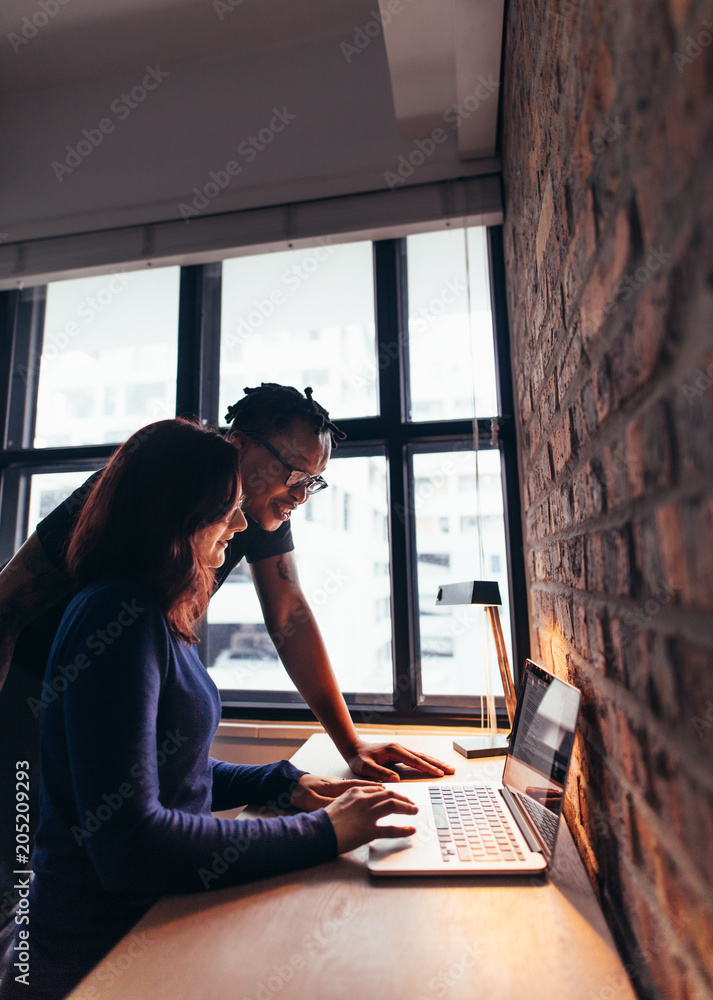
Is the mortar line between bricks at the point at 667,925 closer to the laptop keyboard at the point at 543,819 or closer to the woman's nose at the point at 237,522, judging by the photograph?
the laptop keyboard at the point at 543,819

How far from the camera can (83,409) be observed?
2531 mm

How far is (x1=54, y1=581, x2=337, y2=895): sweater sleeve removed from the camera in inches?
29.6

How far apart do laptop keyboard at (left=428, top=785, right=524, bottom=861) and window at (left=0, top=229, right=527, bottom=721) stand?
938mm

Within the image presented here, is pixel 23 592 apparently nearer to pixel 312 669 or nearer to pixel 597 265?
pixel 312 669

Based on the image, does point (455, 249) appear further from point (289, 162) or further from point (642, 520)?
point (642, 520)

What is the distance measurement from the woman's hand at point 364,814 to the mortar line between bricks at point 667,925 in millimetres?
356

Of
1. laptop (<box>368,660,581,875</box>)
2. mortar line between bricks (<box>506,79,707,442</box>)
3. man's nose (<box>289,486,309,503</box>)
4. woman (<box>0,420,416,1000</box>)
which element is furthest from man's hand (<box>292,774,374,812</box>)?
mortar line between bricks (<box>506,79,707,442</box>)

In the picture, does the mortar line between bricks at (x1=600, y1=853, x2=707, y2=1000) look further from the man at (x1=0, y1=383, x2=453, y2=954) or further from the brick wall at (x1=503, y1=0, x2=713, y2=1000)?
the man at (x1=0, y1=383, x2=453, y2=954)

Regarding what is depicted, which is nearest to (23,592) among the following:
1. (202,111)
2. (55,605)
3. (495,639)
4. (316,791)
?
(55,605)

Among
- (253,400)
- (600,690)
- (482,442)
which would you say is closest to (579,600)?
(600,690)

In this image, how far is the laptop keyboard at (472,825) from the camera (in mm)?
848

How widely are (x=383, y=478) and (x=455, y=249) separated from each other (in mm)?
961

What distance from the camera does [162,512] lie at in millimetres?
961

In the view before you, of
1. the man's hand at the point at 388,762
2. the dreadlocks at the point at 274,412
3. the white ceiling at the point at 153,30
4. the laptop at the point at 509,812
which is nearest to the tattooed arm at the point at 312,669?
the man's hand at the point at 388,762
